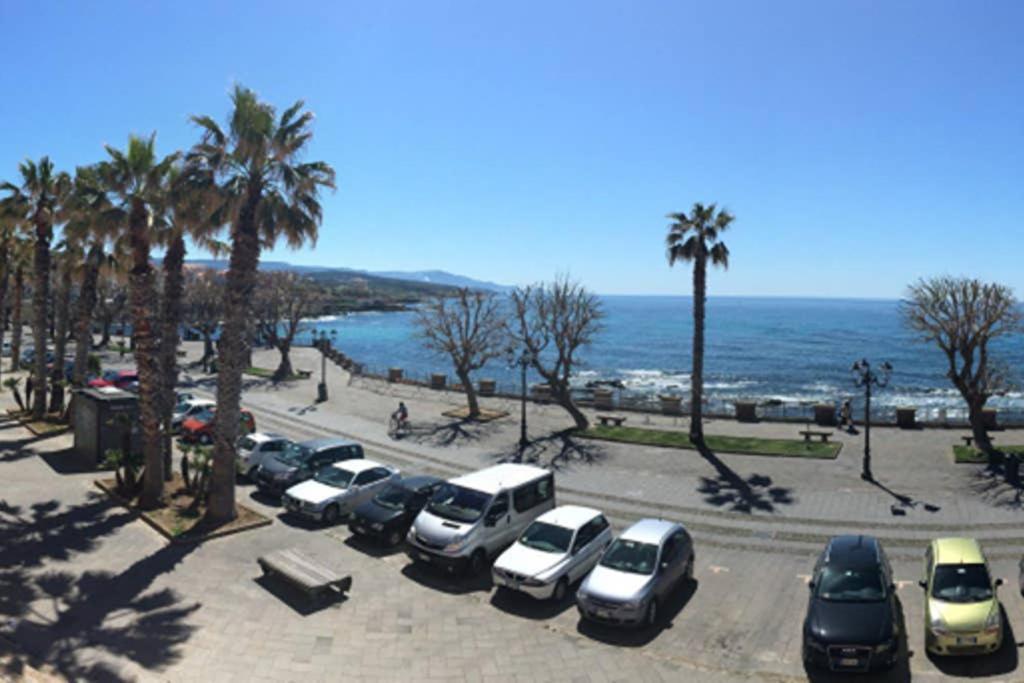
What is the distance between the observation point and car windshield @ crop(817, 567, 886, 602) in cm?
1145

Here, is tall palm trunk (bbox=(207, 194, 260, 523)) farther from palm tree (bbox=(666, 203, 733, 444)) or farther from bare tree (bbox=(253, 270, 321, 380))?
bare tree (bbox=(253, 270, 321, 380))

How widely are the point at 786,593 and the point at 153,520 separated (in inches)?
562

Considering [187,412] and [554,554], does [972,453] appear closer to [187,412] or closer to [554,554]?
[554,554]

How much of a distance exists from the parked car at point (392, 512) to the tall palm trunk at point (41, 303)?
60.0ft

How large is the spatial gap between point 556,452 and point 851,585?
1581 cm

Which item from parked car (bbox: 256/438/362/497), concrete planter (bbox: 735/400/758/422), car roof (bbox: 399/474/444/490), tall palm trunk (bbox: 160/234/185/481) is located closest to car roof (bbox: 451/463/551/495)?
car roof (bbox: 399/474/444/490)

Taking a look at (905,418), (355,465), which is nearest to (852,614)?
(355,465)

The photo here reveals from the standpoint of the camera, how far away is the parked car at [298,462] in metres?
19.4

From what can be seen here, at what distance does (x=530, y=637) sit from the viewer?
11.6m

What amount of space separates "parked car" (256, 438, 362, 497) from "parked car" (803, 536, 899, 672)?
1354cm

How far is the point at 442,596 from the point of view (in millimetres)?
13336

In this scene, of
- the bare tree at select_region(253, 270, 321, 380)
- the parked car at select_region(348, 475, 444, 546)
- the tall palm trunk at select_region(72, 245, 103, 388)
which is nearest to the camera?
the parked car at select_region(348, 475, 444, 546)

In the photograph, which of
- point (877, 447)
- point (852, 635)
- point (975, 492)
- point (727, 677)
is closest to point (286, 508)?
point (727, 677)

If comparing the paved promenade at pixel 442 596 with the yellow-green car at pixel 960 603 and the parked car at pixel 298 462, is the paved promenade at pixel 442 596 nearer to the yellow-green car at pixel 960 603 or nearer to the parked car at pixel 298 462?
the yellow-green car at pixel 960 603
